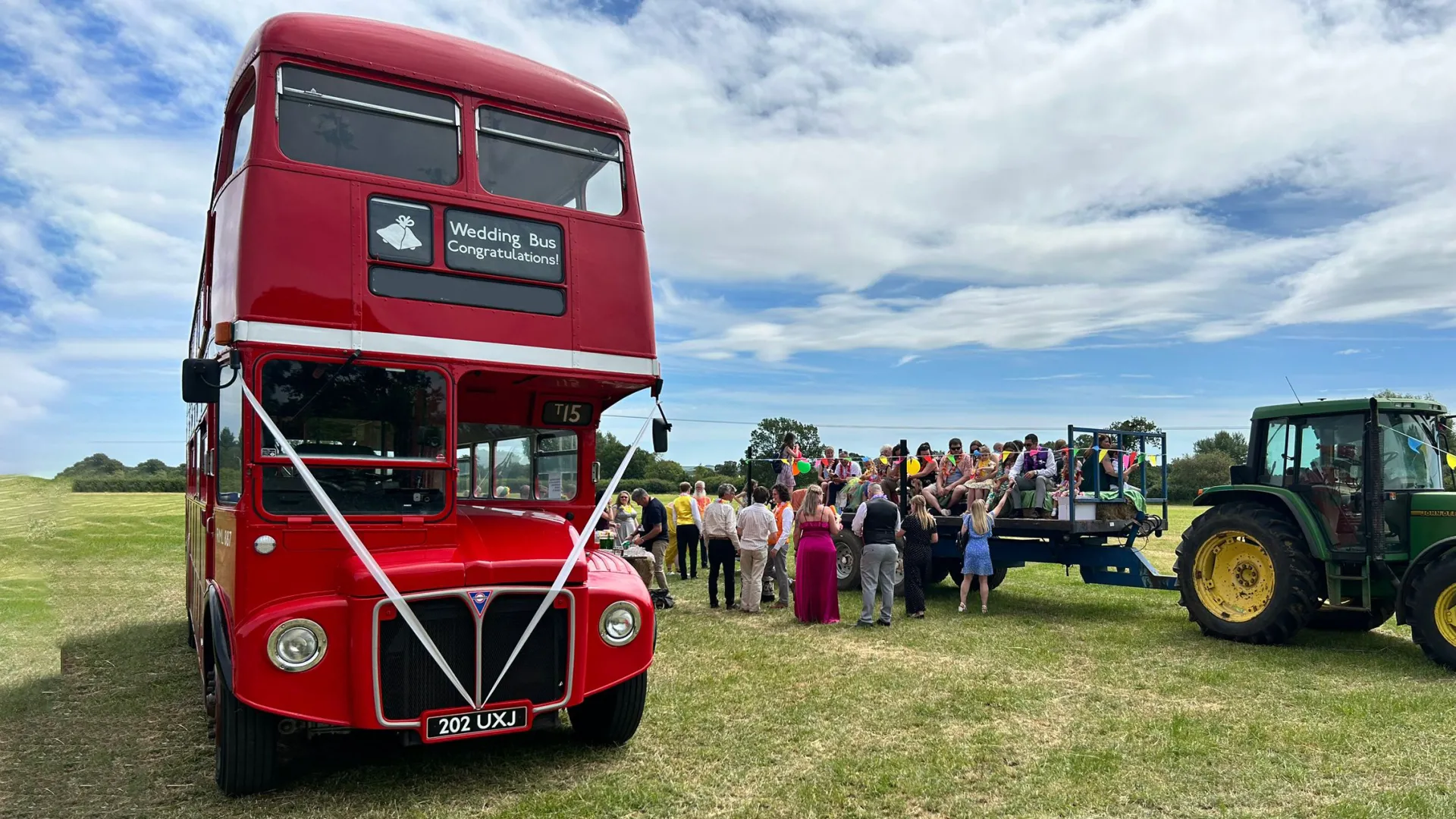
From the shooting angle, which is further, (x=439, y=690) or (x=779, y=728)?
(x=779, y=728)

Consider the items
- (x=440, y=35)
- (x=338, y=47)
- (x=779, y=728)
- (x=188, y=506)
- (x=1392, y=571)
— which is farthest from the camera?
(x=188, y=506)

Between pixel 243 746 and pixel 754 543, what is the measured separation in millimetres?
7387

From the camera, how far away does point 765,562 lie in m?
12.3

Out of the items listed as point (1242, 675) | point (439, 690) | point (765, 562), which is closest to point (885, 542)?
point (765, 562)

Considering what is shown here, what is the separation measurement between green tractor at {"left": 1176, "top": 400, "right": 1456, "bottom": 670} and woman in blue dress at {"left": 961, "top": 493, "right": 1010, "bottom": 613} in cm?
232

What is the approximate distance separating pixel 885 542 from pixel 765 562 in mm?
1991

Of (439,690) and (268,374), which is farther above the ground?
(268,374)

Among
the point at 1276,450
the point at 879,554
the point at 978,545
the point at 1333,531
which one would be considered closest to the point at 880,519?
the point at 879,554

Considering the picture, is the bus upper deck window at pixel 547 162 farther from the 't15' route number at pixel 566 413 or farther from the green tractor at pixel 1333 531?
the green tractor at pixel 1333 531

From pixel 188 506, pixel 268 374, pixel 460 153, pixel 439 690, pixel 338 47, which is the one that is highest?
pixel 338 47

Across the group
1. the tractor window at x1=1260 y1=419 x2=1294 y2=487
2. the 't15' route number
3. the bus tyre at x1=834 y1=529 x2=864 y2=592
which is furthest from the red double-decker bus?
the bus tyre at x1=834 y1=529 x2=864 y2=592

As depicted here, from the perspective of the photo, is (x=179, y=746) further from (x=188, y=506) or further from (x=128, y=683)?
(x=188, y=506)

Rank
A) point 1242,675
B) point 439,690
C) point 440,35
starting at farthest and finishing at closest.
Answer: point 1242,675 < point 440,35 < point 439,690

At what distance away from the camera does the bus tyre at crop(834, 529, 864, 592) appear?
45.9ft
